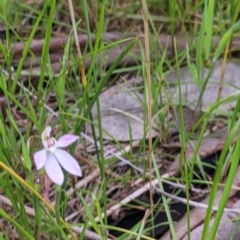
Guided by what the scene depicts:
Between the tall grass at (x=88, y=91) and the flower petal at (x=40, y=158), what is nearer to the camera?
the flower petal at (x=40, y=158)

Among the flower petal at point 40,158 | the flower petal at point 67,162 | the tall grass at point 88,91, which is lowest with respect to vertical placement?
the tall grass at point 88,91

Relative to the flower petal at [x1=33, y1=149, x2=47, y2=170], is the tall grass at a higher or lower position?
lower

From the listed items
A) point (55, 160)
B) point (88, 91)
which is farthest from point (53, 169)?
point (88, 91)

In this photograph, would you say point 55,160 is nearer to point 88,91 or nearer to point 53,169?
point 53,169

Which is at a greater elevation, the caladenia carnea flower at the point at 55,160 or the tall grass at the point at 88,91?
the caladenia carnea flower at the point at 55,160

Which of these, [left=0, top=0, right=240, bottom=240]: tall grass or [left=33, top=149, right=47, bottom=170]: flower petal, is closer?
[left=33, top=149, right=47, bottom=170]: flower petal

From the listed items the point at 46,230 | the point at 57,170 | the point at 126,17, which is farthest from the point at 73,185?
the point at 126,17

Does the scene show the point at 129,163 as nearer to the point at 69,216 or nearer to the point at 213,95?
the point at 69,216
